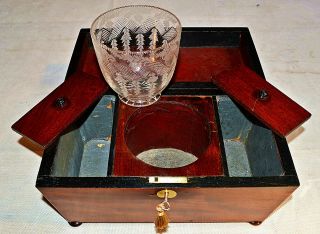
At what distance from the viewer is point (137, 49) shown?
2.76ft

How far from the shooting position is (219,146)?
708mm

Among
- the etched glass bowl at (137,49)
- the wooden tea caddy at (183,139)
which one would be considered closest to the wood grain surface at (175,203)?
the wooden tea caddy at (183,139)

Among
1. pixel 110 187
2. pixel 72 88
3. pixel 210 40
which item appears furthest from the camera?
pixel 210 40

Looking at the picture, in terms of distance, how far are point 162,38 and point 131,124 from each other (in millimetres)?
202

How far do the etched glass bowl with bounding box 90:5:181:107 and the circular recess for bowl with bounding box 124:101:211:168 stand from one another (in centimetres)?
4

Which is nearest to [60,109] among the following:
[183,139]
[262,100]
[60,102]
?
[60,102]

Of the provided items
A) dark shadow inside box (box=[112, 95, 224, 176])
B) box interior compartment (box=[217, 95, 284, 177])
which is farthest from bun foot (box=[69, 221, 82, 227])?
box interior compartment (box=[217, 95, 284, 177])

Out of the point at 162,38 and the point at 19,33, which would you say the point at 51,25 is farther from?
the point at 162,38

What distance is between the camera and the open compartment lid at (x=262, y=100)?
0.69 metres

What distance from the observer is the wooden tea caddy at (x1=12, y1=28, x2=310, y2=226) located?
63 cm

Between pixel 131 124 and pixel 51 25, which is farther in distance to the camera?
pixel 51 25

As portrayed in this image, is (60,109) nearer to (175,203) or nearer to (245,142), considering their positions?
(175,203)

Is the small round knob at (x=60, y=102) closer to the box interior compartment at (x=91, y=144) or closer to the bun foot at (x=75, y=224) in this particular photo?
the box interior compartment at (x=91, y=144)

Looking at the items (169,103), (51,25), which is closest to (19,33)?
(51,25)
